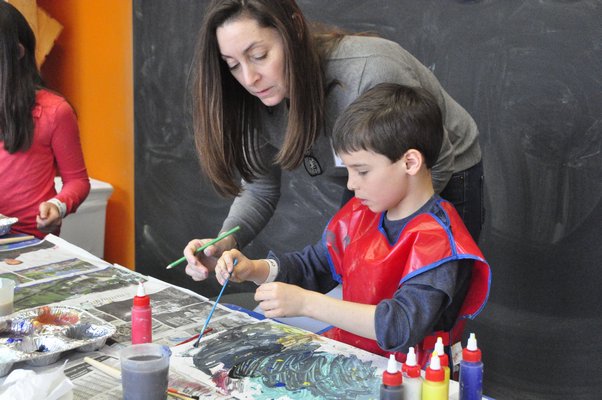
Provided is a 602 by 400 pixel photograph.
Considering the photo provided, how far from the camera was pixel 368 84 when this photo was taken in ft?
5.08

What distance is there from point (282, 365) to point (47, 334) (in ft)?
1.49

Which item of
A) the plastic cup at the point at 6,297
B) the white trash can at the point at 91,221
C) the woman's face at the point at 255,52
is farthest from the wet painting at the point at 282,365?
the white trash can at the point at 91,221

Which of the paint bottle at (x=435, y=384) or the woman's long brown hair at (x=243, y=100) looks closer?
the paint bottle at (x=435, y=384)

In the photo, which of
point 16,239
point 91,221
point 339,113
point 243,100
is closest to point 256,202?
point 243,100

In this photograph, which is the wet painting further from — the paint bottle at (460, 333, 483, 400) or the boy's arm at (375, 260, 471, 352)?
the paint bottle at (460, 333, 483, 400)

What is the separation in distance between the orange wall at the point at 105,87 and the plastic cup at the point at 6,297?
91.1 inches

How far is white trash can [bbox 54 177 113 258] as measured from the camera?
3.61 m

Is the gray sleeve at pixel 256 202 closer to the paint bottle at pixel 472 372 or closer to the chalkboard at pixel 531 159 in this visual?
the chalkboard at pixel 531 159

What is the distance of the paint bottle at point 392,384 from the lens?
103cm

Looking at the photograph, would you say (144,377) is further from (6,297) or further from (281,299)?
(6,297)

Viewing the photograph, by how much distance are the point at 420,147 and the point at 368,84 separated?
0.21 meters

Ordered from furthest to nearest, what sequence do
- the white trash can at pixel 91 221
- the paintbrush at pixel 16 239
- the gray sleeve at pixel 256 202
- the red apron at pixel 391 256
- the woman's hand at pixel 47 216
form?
the white trash can at pixel 91 221, the woman's hand at pixel 47 216, the paintbrush at pixel 16 239, the gray sleeve at pixel 256 202, the red apron at pixel 391 256

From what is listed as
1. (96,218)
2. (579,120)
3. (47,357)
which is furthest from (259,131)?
(96,218)

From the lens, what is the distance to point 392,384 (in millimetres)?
1031
